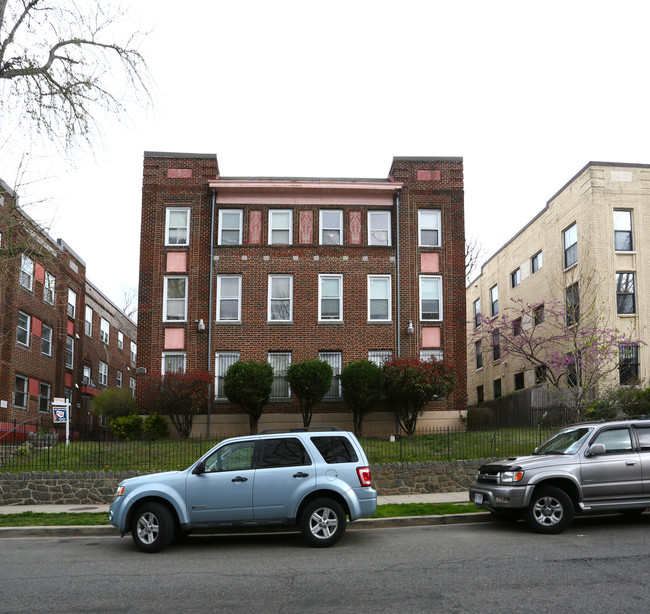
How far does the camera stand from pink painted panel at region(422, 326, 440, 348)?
2667 cm

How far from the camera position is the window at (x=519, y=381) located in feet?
110

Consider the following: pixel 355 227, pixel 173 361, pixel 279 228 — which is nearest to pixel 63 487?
pixel 173 361

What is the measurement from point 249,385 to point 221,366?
259 cm

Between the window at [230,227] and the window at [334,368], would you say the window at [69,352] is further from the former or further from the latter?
the window at [334,368]

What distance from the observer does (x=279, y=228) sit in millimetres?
27375

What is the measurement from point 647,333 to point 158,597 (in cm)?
2410

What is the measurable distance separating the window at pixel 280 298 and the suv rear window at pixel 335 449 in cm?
1601

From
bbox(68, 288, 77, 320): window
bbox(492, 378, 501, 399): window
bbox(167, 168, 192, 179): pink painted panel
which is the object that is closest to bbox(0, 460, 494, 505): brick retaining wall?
bbox(167, 168, 192, 179): pink painted panel

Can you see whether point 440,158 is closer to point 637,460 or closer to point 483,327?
point 483,327

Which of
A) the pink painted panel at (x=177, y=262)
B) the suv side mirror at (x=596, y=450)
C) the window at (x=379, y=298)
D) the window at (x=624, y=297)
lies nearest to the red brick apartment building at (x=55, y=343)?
the pink painted panel at (x=177, y=262)

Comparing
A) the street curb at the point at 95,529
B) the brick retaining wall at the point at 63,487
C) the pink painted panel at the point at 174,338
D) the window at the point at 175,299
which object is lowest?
the street curb at the point at 95,529

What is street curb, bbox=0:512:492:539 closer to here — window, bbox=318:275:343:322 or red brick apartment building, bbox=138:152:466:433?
red brick apartment building, bbox=138:152:466:433

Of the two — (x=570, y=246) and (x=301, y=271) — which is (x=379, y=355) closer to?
(x=301, y=271)

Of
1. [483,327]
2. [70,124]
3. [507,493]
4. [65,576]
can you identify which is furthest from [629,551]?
[483,327]
